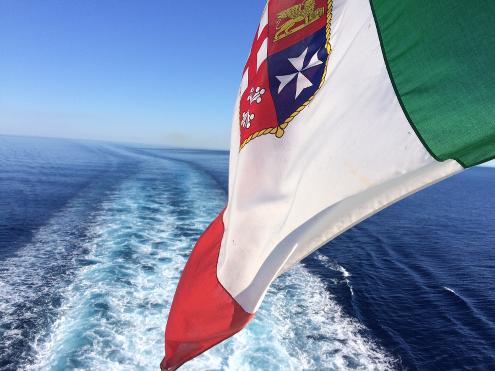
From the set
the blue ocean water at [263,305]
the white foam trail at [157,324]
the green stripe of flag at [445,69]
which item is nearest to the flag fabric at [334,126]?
the green stripe of flag at [445,69]

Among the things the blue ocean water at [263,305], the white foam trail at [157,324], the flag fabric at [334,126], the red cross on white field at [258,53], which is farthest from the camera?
the blue ocean water at [263,305]

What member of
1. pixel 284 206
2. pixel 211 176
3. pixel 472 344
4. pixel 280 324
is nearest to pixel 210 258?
pixel 284 206

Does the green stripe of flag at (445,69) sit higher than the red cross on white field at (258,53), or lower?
lower

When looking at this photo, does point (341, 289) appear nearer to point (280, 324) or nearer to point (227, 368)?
point (280, 324)

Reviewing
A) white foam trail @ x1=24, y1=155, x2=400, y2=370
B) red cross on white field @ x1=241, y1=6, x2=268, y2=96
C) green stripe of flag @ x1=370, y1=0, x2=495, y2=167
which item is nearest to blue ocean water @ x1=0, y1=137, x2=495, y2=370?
white foam trail @ x1=24, y1=155, x2=400, y2=370

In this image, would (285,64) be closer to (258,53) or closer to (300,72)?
(300,72)

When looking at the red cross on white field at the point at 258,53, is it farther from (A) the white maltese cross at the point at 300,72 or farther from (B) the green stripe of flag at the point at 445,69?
(B) the green stripe of flag at the point at 445,69
